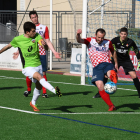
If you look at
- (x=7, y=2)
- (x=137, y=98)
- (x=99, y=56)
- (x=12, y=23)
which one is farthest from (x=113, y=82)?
(x=7, y=2)

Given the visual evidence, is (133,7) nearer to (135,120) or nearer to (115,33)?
(115,33)

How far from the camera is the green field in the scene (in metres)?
6.64

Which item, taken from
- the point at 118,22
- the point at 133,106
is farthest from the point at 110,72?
the point at 118,22

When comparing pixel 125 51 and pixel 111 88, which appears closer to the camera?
pixel 111 88

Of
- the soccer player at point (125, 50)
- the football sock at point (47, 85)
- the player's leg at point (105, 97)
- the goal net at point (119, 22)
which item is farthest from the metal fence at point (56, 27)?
the football sock at point (47, 85)

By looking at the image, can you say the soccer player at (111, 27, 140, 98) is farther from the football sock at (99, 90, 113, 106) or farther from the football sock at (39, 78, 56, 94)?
the football sock at (39, 78, 56, 94)

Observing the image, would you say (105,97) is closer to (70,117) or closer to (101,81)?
(101,81)

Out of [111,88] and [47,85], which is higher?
[47,85]

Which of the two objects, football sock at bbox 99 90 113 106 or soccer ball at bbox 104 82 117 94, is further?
football sock at bbox 99 90 113 106

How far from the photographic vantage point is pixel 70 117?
8117 mm

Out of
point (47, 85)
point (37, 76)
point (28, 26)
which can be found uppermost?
point (28, 26)

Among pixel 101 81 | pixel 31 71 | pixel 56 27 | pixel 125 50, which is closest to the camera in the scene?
pixel 31 71

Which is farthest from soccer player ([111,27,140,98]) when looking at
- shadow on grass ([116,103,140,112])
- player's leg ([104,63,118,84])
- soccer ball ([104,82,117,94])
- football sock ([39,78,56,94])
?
football sock ([39,78,56,94])

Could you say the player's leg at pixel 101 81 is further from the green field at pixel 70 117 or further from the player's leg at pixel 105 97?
the green field at pixel 70 117
